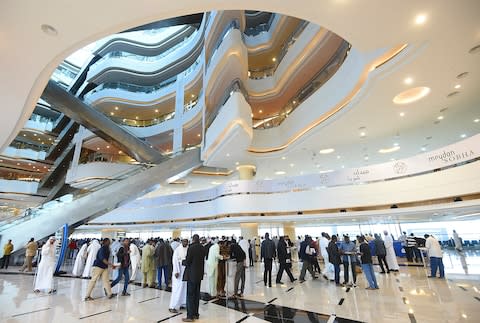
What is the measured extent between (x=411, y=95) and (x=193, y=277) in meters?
9.20

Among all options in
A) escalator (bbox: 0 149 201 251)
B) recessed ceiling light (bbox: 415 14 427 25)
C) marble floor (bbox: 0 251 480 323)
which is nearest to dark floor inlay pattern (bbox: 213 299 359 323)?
marble floor (bbox: 0 251 480 323)

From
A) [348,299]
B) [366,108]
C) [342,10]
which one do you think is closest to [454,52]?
[366,108]

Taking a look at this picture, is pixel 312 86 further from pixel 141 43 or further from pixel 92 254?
pixel 141 43

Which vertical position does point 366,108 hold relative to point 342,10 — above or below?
A: above

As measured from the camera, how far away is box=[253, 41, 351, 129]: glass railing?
408 inches

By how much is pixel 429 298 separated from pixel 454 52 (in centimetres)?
601

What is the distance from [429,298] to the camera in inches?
209

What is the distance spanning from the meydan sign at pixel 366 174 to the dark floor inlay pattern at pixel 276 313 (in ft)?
23.6

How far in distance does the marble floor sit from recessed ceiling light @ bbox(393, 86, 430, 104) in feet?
19.3

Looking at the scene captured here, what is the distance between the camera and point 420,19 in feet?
15.6

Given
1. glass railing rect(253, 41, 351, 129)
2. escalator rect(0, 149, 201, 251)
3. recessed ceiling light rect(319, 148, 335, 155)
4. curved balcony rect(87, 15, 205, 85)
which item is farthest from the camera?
curved balcony rect(87, 15, 205, 85)

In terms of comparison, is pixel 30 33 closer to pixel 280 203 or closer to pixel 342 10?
pixel 342 10

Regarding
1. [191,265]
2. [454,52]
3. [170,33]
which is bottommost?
[191,265]

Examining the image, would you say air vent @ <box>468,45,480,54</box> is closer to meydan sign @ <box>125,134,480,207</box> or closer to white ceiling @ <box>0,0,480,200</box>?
white ceiling @ <box>0,0,480,200</box>
